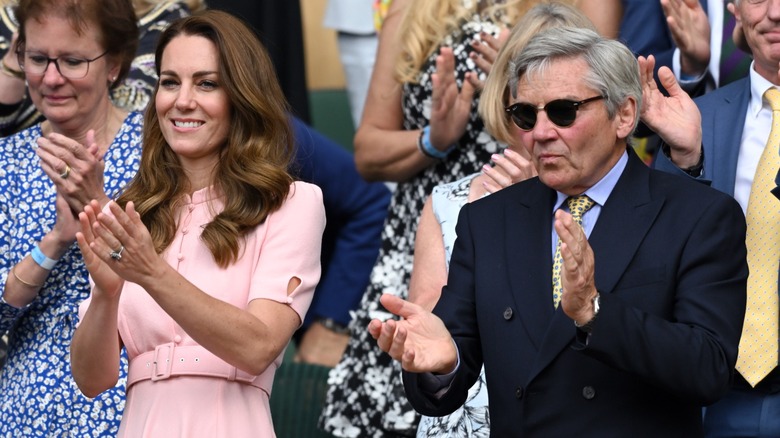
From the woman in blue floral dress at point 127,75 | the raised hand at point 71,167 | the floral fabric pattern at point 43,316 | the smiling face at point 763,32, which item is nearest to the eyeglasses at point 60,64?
→ the floral fabric pattern at point 43,316

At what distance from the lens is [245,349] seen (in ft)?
12.5

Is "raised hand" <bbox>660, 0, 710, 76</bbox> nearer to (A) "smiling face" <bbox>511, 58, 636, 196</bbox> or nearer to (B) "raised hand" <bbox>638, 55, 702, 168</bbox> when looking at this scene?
(B) "raised hand" <bbox>638, 55, 702, 168</bbox>

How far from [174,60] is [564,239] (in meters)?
1.44

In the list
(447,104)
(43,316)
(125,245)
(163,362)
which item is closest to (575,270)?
(125,245)

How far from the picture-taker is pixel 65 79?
16.1ft

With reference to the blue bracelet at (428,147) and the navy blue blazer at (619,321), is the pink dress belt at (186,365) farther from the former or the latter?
the blue bracelet at (428,147)

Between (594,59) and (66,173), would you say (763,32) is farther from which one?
(66,173)

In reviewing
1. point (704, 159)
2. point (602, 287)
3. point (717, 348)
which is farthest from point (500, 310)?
point (704, 159)

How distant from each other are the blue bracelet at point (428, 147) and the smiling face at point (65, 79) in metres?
1.17

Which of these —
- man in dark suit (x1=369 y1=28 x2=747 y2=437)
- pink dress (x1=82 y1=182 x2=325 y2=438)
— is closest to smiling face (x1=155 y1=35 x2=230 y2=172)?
pink dress (x1=82 y1=182 x2=325 y2=438)

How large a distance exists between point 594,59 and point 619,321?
75cm

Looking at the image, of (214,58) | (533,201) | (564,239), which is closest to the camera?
(564,239)

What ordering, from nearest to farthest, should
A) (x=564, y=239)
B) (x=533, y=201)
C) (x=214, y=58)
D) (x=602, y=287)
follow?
1. (x=564, y=239)
2. (x=602, y=287)
3. (x=533, y=201)
4. (x=214, y=58)

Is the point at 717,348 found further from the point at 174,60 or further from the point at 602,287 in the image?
the point at 174,60
